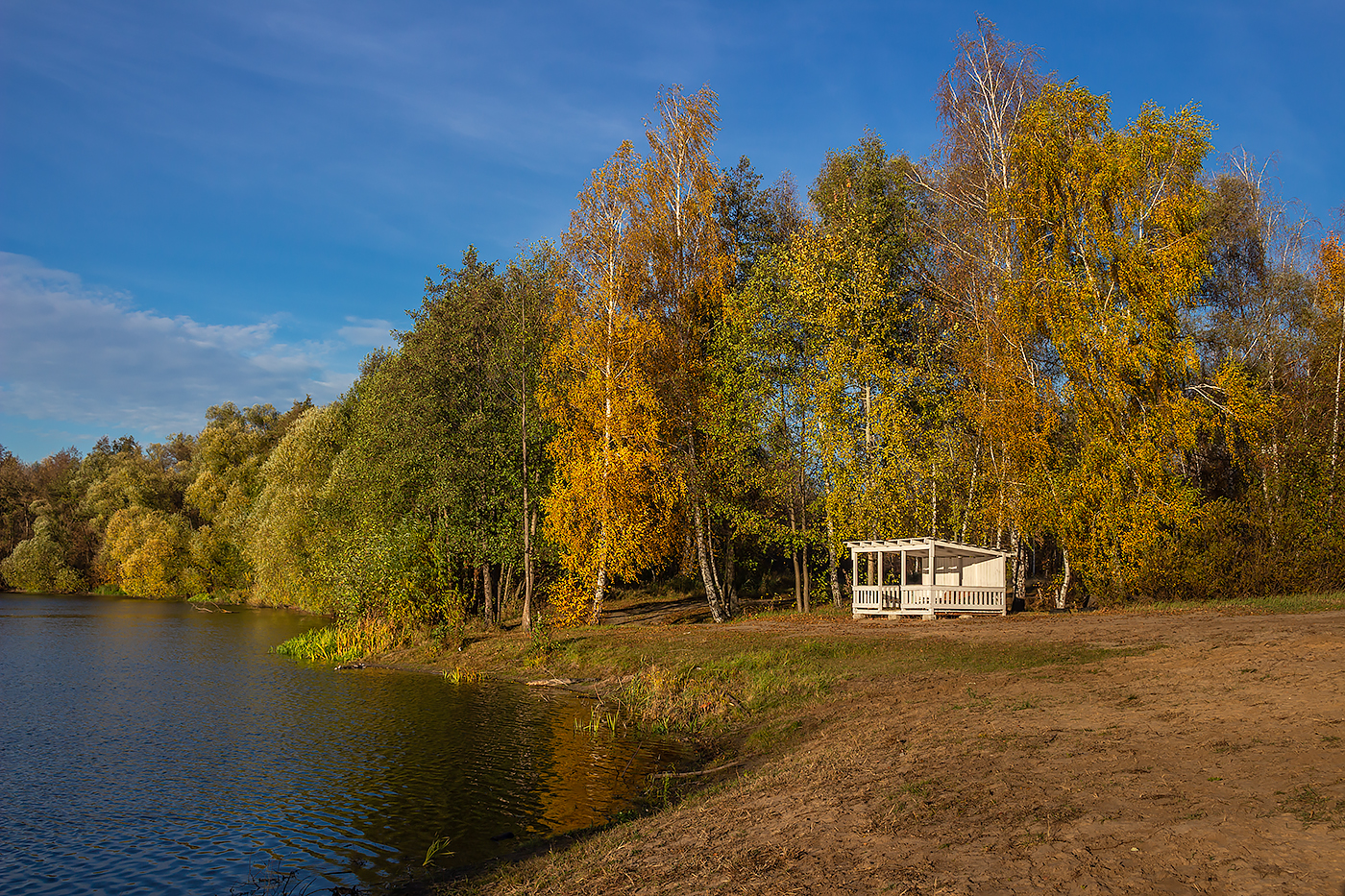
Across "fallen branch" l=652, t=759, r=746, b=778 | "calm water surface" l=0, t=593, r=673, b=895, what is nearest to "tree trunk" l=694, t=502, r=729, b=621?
"calm water surface" l=0, t=593, r=673, b=895

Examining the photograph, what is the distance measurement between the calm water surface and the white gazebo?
1209 cm

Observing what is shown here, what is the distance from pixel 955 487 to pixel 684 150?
17.8 metres

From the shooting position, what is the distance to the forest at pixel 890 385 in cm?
2745

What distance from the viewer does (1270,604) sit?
22.8m

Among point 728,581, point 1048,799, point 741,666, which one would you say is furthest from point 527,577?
point 1048,799

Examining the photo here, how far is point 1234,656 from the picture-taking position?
46.5 feet

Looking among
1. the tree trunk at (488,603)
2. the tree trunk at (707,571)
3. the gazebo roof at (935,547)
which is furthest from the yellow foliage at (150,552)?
the gazebo roof at (935,547)

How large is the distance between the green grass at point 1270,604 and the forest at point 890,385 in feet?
3.03

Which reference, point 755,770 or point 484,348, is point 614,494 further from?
point 755,770

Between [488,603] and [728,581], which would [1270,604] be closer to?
[728,581]

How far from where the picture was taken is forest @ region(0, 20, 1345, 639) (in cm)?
2745

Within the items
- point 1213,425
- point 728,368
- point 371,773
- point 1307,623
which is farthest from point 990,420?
point 371,773

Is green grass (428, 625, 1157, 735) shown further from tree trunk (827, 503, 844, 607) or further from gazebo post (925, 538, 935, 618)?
tree trunk (827, 503, 844, 607)

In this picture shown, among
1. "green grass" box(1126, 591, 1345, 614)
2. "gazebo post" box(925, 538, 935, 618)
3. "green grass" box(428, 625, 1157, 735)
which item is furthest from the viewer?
"gazebo post" box(925, 538, 935, 618)
